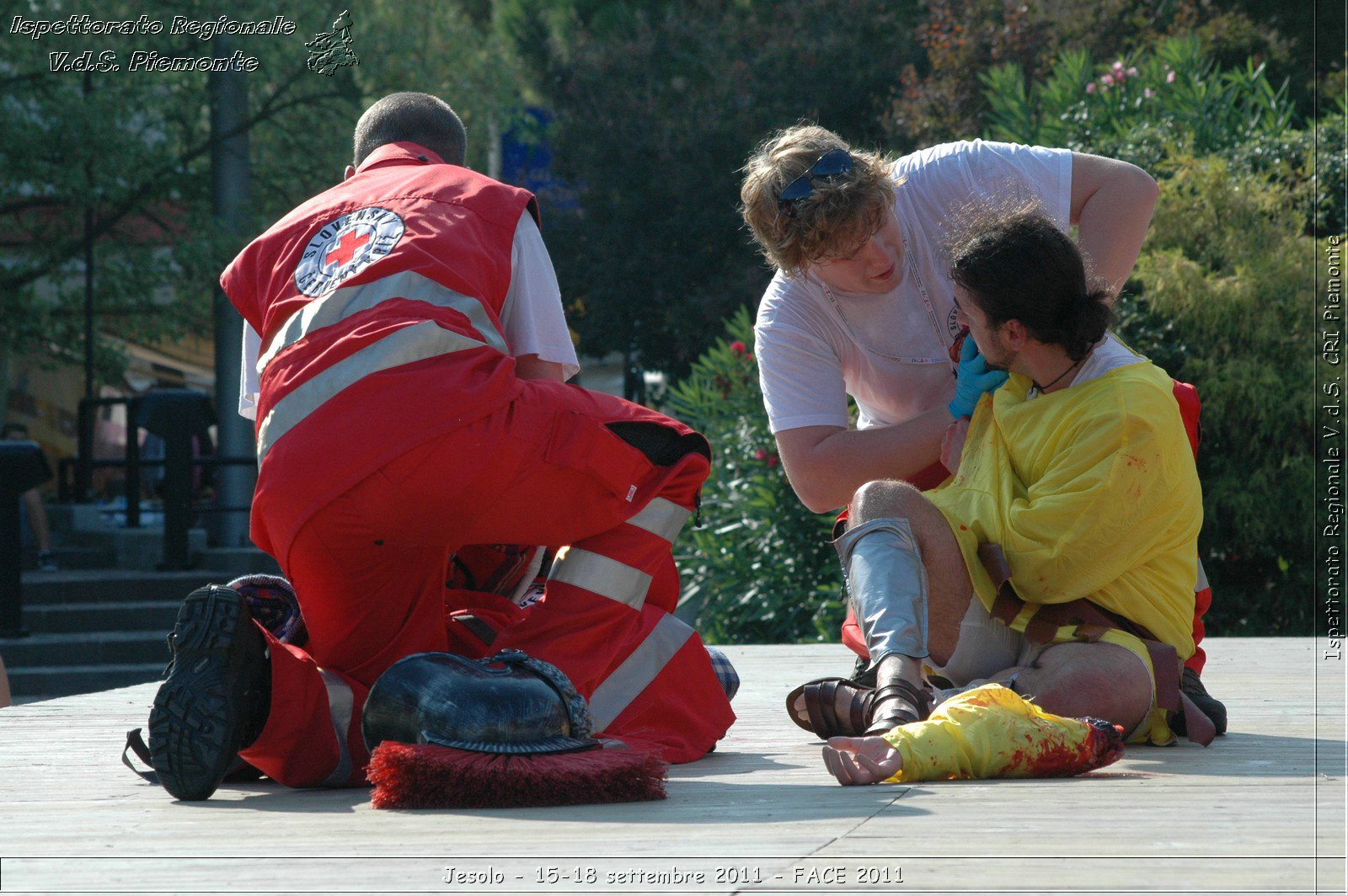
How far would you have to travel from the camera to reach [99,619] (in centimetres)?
905

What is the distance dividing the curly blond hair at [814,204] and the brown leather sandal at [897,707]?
105 cm

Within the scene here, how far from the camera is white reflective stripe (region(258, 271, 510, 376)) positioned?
9.02 ft

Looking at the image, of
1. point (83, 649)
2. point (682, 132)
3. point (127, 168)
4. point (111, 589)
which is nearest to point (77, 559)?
point (111, 589)

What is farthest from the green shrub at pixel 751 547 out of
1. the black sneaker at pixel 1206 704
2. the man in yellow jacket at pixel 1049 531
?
the man in yellow jacket at pixel 1049 531

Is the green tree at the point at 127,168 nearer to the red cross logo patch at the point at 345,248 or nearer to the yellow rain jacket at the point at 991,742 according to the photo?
the red cross logo patch at the point at 345,248

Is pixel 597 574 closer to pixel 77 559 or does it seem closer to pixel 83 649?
pixel 83 649

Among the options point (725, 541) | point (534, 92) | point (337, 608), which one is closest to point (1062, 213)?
point (337, 608)

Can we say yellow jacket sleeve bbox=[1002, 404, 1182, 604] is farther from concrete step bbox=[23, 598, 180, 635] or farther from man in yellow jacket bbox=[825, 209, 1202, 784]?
concrete step bbox=[23, 598, 180, 635]

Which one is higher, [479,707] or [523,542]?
[523,542]

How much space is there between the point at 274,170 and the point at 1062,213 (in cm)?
986

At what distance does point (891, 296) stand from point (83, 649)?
6407 mm

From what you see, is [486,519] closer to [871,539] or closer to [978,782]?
[871,539]

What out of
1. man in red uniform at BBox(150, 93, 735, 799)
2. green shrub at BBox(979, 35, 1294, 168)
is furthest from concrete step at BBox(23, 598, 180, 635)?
man in red uniform at BBox(150, 93, 735, 799)

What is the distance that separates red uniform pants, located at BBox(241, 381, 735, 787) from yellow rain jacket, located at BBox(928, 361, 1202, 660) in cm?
63
